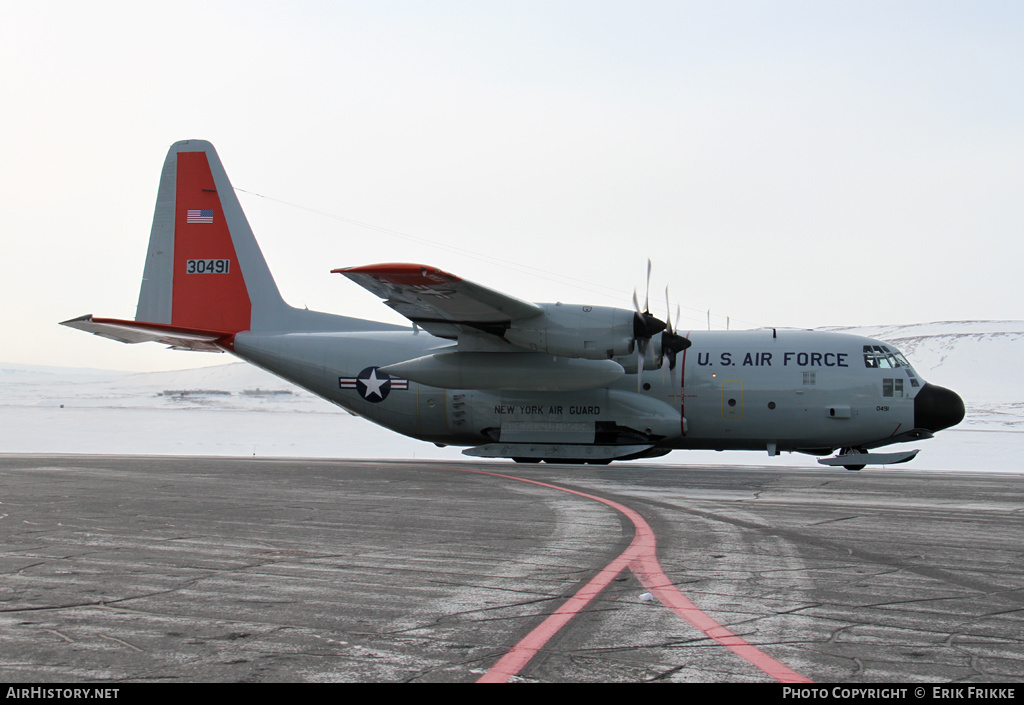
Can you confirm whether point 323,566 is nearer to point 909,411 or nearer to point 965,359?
point 909,411

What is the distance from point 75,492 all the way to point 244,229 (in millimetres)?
13451

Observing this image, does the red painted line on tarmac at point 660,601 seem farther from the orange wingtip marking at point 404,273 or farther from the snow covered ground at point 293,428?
the snow covered ground at point 293,428

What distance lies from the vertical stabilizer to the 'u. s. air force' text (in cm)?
1333

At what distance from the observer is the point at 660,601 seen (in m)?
5.82

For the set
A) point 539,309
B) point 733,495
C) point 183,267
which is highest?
point 183,267

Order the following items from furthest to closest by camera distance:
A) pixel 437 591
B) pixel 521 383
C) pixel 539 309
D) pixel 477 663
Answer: pixel 521 383 < pixel 539 309 < pixel 437 591 < pixel 477 663

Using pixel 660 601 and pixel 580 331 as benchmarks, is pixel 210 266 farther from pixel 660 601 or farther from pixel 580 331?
pixel 660 601

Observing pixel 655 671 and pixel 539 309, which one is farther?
pixel 539 309

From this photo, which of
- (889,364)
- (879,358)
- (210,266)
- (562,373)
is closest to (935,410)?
(889,364)

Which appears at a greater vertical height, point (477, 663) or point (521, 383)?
point (521, 383)

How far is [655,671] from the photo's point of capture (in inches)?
164

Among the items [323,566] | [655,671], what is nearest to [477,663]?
[655,671]

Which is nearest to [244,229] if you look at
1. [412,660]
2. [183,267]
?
[183,267]
